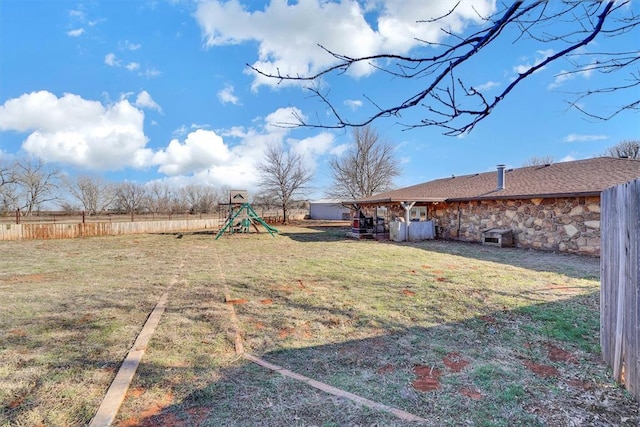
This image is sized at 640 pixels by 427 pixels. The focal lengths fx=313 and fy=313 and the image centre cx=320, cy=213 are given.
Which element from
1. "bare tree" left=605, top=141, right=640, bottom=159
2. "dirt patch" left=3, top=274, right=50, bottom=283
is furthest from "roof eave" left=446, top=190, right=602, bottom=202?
"bare tree" left=605, top=141, right=640, bottom=159

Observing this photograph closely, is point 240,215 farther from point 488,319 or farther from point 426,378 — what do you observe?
point 426,378

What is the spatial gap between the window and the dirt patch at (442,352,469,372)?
39.7ft

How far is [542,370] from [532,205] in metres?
9.69

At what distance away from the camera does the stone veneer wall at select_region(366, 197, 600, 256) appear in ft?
29.7

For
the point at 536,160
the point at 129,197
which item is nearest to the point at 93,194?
the point at 129,197

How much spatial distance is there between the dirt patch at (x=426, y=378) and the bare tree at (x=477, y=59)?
6.22 feet

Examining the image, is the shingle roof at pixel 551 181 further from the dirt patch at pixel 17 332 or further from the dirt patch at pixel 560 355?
the dirt patch at pixel 17 332

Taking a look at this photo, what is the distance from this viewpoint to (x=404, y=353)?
9.82 feet

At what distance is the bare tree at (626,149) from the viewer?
22191 millimetres

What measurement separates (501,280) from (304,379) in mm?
4927

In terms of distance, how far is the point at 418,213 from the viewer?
14766 millimetres

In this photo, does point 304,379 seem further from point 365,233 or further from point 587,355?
point 365,233

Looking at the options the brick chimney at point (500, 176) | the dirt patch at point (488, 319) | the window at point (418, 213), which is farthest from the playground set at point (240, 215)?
the dirt patch at point (488, 319)

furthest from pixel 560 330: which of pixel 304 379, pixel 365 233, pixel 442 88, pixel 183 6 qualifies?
pixel 365 233
